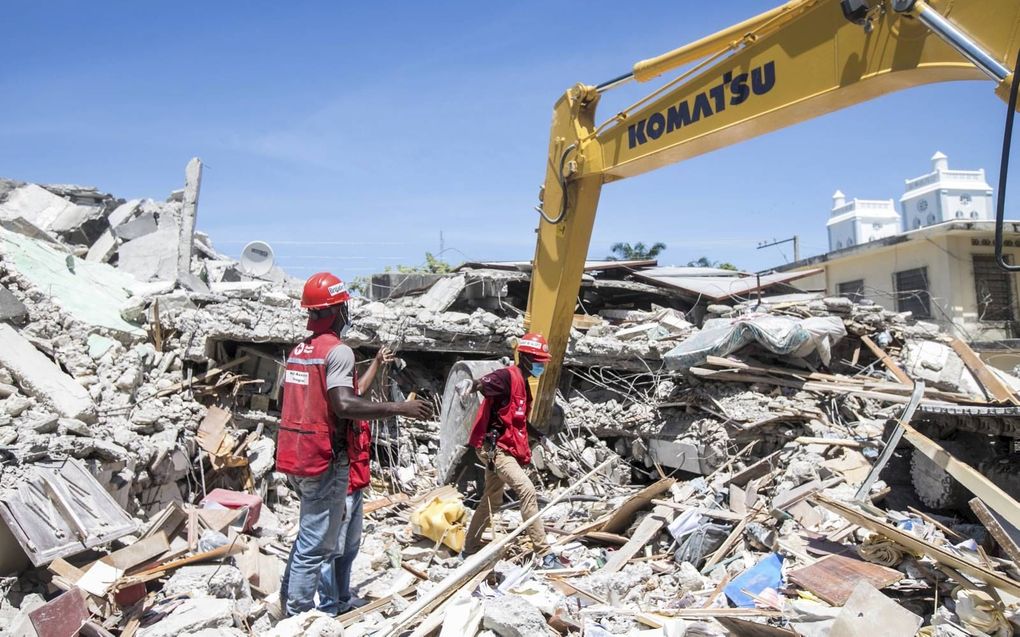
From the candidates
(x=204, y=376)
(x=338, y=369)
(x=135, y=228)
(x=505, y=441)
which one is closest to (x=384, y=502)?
(x=204, y=376)

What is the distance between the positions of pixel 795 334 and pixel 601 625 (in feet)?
12.3

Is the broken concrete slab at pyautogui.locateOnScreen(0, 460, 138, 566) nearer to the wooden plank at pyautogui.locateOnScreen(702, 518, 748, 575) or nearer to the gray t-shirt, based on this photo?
the gray t-shirt

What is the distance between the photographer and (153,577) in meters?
4.00

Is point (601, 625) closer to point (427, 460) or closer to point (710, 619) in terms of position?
point (710, 619)

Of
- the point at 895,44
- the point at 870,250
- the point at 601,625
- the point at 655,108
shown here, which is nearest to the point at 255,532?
the point at 601,625

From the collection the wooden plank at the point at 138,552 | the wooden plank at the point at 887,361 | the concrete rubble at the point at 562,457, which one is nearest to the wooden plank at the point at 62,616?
the concrete rubble at the point at 562,457

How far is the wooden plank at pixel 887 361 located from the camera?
6397mm

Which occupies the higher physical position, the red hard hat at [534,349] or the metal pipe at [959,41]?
the metal pipe at [959,41]

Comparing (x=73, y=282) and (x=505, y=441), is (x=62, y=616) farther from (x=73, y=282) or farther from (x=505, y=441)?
(x=73, y=282)

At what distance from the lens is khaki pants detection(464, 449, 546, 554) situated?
193 inches

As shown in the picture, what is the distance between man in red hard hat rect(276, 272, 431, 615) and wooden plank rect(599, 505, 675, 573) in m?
1.98

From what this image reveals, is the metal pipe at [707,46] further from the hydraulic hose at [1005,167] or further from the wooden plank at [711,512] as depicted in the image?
the wooden plank at [711,512]

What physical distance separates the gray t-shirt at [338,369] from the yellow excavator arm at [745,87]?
2.84m

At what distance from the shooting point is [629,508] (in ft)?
18.5
